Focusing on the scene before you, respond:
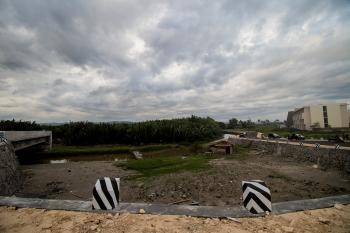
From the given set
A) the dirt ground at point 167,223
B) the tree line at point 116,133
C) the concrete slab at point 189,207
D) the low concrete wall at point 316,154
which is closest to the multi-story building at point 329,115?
the tree line at point 116,133

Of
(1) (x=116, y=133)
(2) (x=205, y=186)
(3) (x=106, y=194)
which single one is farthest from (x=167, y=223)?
(1) (x=116, y=133)

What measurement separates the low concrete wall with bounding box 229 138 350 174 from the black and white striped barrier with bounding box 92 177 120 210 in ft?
77.6

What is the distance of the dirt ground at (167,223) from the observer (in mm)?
4609

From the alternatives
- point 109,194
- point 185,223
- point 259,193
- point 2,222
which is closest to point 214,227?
point 185,223

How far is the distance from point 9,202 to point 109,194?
3.24 meters

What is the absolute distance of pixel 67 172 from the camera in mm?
26656

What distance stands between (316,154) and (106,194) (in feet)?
89.8

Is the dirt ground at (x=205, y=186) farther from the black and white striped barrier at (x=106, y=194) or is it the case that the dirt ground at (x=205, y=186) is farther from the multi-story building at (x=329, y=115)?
the multi-story building at (x=329, y=115)

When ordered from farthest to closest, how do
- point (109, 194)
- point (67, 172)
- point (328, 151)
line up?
point (67, 172) < point (328, 151) < point (109, 194)

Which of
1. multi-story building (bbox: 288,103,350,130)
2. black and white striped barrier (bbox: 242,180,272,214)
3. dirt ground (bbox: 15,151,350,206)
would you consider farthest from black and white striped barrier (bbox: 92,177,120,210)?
multi-story building (bbox: 288,103,350,130)

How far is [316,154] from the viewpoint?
25562mm

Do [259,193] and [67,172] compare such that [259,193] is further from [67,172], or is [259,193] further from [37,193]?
[67,172]

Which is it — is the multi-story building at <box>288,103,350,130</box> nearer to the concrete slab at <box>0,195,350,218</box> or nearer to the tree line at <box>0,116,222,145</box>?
the tree line at <box>0,116,222,145</box>

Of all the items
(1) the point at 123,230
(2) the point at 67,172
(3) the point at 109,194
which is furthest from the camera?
(2) the point at 67,172
